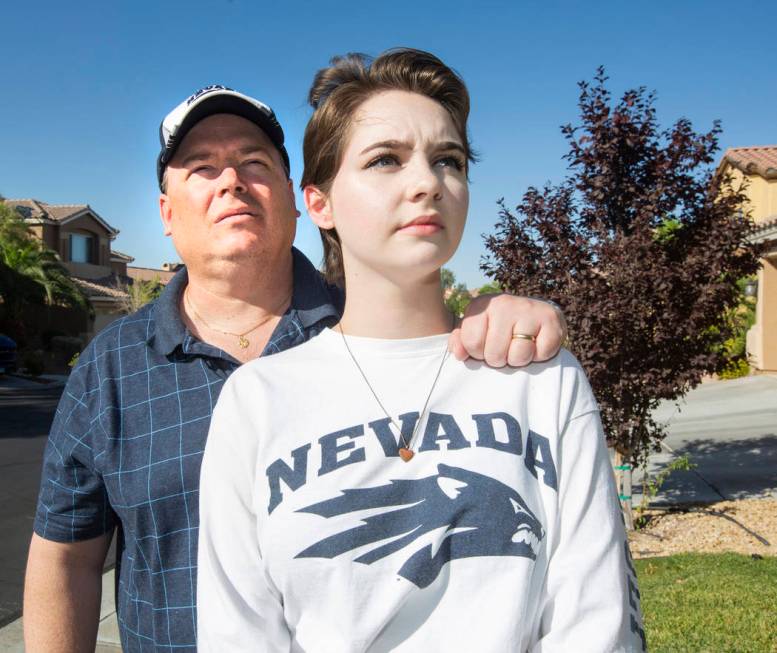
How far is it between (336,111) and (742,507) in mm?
7097

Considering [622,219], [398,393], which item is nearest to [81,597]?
[398,393]

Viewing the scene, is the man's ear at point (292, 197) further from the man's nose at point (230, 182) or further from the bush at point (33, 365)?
the bush at point (33, 365)

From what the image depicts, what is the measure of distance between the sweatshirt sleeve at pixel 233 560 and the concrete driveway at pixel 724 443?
19.9 feet

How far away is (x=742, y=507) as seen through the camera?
7301mm

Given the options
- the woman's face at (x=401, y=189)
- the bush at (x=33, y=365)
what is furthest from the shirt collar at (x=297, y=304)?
the bush at (x=33, y=365)

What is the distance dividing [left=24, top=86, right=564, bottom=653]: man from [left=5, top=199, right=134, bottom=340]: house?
1343 inches

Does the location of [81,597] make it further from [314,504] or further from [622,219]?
[622,219]

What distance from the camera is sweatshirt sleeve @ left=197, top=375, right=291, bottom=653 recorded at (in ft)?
4.38

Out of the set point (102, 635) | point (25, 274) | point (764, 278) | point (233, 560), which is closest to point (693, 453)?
point (102, 635)

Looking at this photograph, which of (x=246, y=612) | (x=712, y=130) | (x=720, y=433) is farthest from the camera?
(x=720, y=433)

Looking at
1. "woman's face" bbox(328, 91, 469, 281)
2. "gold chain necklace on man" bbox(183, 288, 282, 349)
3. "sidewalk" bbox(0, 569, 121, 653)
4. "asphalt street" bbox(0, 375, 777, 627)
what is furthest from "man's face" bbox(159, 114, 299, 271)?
"asphalt street" bbox(0, 375, 777, 627)

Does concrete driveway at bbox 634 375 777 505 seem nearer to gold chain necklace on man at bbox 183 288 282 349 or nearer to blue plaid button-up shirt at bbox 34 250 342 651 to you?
gold chain necklace on man at bbox 183 288 282 349

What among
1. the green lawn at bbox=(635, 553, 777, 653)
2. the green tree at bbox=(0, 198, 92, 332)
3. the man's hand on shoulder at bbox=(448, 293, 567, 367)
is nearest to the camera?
the man's hand on shoulder at bbox=(448, 293, 567, 367)

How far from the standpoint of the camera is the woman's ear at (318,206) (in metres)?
1.75
